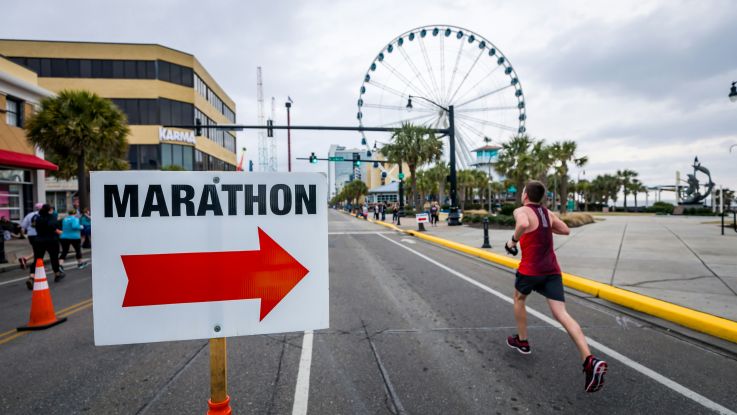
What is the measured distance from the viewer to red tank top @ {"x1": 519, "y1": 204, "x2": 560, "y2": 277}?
3.59 m

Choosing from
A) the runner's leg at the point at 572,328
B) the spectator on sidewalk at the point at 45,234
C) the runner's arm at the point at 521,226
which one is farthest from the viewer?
the spectator on sidewalk at the point at 45,234

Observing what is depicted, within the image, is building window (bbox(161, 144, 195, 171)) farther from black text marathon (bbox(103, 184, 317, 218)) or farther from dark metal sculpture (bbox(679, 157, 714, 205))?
dark metal sculpture (bbox(679, 157, 714, 205))

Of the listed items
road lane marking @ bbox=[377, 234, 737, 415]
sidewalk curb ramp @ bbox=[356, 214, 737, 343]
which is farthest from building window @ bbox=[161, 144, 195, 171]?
road lane marking @ bbox=[377, 234, 737, 415]

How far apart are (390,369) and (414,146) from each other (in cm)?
3352

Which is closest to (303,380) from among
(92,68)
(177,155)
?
(177,155)

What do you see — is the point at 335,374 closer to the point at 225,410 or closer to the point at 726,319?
the point at 225,410

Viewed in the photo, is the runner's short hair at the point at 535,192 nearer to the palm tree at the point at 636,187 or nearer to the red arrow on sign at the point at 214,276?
the red arrow on sign at the point at 214,276

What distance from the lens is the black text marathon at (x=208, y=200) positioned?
61.7 inches

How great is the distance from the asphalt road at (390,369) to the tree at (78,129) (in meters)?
12.9

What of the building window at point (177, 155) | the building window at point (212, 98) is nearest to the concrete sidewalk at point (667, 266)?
the building window at point (177, 155)

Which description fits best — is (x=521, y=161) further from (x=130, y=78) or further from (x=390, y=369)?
Answer: (x=130, y=78)

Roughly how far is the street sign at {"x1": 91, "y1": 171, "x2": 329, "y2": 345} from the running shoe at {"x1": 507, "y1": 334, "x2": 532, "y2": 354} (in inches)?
117

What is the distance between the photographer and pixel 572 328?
10.8 feet

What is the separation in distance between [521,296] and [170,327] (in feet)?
10.8
